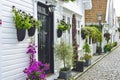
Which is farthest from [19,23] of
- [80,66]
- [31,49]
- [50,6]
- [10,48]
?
[80,66]

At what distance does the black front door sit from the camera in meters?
10.5

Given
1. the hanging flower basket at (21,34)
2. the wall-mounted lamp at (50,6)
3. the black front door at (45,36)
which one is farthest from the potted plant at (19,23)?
the wall-mounted lamp at (50,6)

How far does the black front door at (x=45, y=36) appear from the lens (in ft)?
34.3

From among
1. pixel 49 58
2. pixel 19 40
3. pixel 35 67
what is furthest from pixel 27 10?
pixel 49 58

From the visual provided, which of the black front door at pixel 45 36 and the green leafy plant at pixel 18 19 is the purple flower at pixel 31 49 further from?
the black front door at pixel 45 36

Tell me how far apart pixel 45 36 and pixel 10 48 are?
12.3 feet

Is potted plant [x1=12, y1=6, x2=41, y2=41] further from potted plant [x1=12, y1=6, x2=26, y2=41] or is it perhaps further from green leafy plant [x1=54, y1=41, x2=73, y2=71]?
green leafy plant [x1=54, y1=41, x2=73, y2=71]

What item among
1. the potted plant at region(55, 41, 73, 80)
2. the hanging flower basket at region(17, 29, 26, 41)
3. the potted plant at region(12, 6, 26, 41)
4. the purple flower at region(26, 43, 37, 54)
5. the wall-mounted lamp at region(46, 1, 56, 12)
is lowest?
the potted plant at region(55, 41, 73, 80)

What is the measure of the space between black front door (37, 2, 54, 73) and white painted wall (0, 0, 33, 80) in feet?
6.83

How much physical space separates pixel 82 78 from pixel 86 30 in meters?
7.72

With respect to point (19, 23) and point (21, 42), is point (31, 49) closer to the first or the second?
point (21, 42)

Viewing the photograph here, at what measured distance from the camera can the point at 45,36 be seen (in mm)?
11039

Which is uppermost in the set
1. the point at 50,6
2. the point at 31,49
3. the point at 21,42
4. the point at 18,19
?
the point at 50,6

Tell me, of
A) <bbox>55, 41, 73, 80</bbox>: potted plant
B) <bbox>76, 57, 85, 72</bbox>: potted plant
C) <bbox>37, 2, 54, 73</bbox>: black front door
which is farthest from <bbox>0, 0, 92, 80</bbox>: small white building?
<bbox>76, 57, 85, 72</bbox>: potted plant
